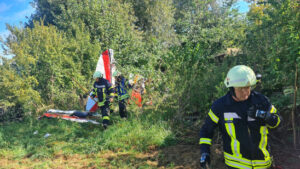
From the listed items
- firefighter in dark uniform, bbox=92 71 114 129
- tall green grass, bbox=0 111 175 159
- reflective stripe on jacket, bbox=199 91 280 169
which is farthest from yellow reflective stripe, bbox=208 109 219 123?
firefighter in dark uniform, bbox=92 71 114 129

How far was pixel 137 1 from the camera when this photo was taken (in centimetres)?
1828

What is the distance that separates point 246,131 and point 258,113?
0.71 ft

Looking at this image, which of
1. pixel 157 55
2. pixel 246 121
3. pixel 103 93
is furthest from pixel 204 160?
pixel 157 55

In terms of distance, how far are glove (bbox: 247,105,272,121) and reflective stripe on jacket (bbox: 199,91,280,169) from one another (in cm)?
6

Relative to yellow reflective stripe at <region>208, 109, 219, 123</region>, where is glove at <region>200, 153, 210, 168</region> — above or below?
below

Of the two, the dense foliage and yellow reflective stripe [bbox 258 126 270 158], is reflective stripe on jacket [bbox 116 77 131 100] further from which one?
yellow reflective stripe [bbox 258 126 270 158]

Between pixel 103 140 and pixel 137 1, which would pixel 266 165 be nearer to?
pixel 103 140

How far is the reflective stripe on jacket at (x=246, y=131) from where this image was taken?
197 centimetres

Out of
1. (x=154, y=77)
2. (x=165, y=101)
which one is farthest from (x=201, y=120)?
(x=154, y=77)

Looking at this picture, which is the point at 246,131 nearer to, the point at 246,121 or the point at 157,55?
the point at 246,121

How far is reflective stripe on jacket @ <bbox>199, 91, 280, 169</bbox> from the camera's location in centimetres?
197

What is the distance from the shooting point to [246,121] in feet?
6.51

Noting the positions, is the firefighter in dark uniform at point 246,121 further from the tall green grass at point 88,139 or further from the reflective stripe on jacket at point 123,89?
the reflective stripe on jacket at point 123,89

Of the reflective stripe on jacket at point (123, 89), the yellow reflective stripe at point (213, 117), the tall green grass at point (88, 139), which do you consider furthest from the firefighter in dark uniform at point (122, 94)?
the yellow reflective stripe at point (213, 117)
